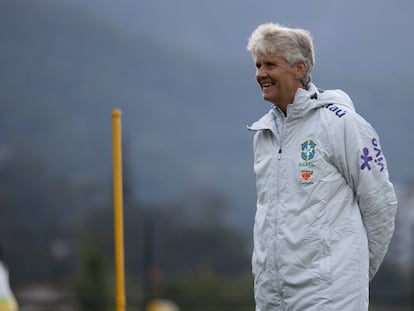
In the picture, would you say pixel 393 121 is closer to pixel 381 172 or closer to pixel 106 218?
pixel 106 218

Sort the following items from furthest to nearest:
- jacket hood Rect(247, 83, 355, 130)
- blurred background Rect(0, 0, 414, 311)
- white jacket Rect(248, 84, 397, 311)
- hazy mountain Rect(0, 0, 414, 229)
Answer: hazy mountain Rect(0, 0, 414, 229) < blurred background Rect(0, 0, 414, 311) < jacket hood Rect(247, 83, 355, 130) < white jacket Rect(248, 84, 397, 311)

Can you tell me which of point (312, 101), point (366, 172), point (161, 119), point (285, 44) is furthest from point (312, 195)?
point (161, 119)

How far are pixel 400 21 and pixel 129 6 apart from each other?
17.7 meters

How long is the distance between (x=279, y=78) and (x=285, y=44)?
0.13 meters

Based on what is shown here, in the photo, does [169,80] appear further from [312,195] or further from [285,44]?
[312,195]

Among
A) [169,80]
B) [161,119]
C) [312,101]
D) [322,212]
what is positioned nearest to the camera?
[322,212]

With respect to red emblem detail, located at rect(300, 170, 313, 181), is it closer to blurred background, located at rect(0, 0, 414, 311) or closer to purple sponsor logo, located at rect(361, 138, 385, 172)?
purple sponsor logo, located at rect(361, 138, 385, 172)

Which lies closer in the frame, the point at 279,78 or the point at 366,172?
the point at 366,172

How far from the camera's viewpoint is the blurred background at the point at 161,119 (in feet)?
90.9

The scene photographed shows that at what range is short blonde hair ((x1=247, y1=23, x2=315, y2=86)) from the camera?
148 inches

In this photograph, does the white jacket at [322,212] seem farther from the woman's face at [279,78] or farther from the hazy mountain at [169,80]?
the hazy mountain at [169,80]

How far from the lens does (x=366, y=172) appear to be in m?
3.63

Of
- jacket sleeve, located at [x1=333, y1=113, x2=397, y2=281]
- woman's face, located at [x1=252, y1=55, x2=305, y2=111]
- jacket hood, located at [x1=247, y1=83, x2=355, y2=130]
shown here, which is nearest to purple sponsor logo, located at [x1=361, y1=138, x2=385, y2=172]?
jacket sleeve, located at [x1=333, y1=113, x2=397, y2=281]

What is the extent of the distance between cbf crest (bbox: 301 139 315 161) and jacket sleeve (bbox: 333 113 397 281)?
0.08 meters
